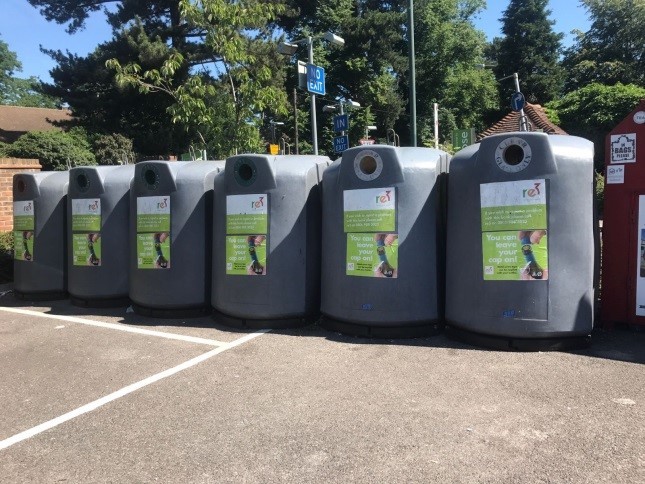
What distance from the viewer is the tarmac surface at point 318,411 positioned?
8.89 ft

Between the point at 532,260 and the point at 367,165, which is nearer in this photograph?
the point at 532,260

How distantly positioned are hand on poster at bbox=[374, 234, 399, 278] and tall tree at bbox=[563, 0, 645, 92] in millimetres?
36610

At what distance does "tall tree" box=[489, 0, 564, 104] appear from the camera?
41.9m

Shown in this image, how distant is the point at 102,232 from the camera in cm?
638

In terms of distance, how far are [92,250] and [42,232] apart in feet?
3.25

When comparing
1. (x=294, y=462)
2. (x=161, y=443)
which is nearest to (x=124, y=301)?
(x=161, y=443)

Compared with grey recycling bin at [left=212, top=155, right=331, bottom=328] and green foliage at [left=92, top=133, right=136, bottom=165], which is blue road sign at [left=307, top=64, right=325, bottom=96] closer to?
grey recycling bin at [left=212, top=155, right=331, bottom=328]

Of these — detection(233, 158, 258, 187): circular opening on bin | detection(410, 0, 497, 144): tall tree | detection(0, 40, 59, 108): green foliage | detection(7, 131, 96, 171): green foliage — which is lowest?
detection(233, 158, 258, 187): circular opening on bin

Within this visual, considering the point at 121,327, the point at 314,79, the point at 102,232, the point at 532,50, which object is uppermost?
the point at 532,50

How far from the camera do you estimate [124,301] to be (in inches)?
258

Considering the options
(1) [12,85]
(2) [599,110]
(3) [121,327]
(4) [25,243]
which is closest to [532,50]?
(2) [599,110]

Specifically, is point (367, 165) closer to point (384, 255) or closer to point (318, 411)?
point (384, 255)

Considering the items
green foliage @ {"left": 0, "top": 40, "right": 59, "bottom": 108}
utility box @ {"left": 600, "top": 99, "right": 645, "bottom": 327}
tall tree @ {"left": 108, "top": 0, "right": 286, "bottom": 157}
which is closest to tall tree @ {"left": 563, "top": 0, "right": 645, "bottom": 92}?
tall tree @ {"left": 108, "top": 0, "right": 286, "bottom": 157}

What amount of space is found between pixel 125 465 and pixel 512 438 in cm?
204
